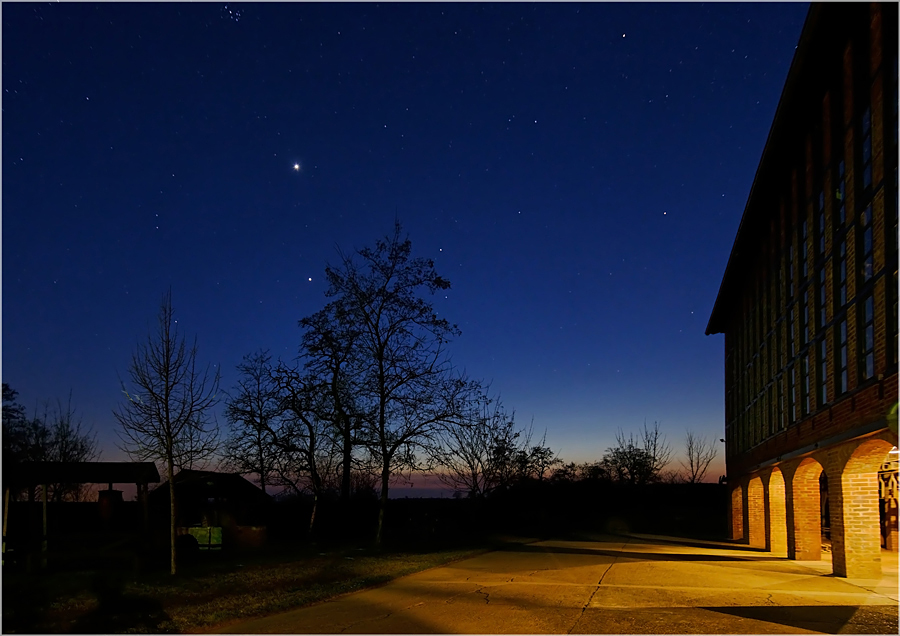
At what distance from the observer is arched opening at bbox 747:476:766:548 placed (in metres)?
27.7

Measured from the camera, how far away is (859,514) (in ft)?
51.1

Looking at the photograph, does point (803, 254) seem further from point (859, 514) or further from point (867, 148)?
point (859, 514)

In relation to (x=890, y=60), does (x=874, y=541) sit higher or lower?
lower

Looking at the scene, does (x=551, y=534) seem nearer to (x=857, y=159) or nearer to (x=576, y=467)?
(x=576, y=467)

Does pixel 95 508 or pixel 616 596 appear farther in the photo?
pixel 95 508

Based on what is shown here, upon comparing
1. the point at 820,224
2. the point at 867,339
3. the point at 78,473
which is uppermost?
the point at 820,224

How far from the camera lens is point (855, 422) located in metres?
14.4

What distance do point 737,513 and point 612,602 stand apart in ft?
74.3

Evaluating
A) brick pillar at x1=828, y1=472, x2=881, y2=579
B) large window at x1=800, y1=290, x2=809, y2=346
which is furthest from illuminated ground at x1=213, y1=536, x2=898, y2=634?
large window at x1=800, y1=290, x2=809, y2=346

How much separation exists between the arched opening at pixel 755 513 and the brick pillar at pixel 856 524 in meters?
11.5

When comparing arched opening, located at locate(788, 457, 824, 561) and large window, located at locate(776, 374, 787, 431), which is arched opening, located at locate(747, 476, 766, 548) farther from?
arched opening, located at locate(788, 457, 824, 561)

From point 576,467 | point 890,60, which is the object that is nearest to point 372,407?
point 890,60

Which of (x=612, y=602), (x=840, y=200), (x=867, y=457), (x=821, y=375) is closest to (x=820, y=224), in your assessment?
(x=840, y=200)

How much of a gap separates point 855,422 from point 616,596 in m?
5.43
